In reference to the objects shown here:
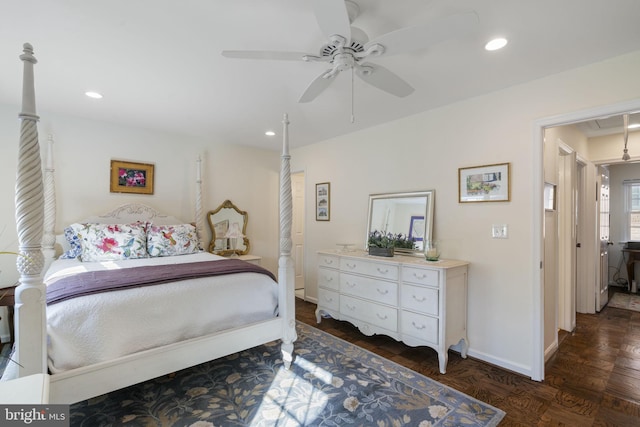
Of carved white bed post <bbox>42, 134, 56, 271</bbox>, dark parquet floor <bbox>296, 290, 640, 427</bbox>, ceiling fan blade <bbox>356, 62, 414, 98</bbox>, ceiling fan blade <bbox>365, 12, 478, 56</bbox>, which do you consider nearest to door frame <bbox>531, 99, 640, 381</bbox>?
dark parquet floor <bbox>296, 290, 640, 427</bbox>

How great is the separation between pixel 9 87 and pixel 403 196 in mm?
3796

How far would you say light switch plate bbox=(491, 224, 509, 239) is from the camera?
2.60 meters

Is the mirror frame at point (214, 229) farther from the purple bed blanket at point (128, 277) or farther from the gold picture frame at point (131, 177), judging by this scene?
the purple bed blanket at point (128, 277)

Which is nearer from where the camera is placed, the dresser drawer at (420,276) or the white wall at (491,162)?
the white wall at (491,162)

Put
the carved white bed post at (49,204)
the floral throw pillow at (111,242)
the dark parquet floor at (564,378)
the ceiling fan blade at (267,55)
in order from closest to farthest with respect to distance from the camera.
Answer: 1. the ceiling fan blade at (267,55)
2. the dark parquet floor at (564,378)
3. the floral throw pillow at (111,242)
4. the carved white bed post at (49,204)

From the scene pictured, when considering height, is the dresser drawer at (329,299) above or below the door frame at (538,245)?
below

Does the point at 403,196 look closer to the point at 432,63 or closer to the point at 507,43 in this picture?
the point at 432,63

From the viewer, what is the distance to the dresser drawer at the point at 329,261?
136 inches

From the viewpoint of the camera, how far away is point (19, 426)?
2.78 feet

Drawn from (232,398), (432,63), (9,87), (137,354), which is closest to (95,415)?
(137,354)

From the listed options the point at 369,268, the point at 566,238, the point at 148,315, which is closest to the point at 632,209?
the point at 566,238

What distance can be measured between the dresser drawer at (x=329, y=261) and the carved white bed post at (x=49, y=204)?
113 inches

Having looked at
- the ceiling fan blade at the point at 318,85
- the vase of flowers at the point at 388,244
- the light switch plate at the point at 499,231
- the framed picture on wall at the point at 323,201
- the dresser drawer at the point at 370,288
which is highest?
the ceiling fan blade at the point at 318,85

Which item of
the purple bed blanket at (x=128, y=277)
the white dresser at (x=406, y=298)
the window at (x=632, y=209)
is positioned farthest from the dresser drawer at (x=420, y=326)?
the window at (x=632, y=209)
